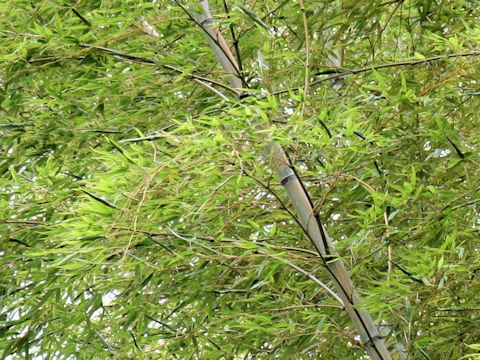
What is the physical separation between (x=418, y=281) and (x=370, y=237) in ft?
1.39

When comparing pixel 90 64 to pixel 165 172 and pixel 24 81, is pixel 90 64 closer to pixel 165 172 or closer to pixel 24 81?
pixel 24 81

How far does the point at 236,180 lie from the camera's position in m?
3.16

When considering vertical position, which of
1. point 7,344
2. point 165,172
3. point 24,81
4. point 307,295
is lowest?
point 7,344

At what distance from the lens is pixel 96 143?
4.75 metres

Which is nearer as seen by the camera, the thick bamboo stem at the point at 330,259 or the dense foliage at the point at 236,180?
the dense foliage at the point at 236,180

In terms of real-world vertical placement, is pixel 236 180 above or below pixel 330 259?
above

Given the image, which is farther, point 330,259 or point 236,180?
point 330,259

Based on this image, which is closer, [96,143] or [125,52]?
[125,52]

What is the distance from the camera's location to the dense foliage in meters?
3.13

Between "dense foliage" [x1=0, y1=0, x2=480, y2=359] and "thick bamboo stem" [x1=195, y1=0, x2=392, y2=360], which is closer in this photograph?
"dense foliage" [x1=0, y1=0, x2=480, y2=359]

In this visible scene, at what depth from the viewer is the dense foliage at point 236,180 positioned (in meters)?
3.13

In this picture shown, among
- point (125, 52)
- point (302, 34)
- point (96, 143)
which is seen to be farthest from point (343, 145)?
point (96, 143)

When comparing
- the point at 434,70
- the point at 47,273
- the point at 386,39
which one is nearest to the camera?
the point at 434,70

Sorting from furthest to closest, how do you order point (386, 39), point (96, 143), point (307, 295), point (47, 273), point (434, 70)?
point (386, 39) < point (96, 143) < point (307, 295) < point (47, 273) < point (434, 70)
